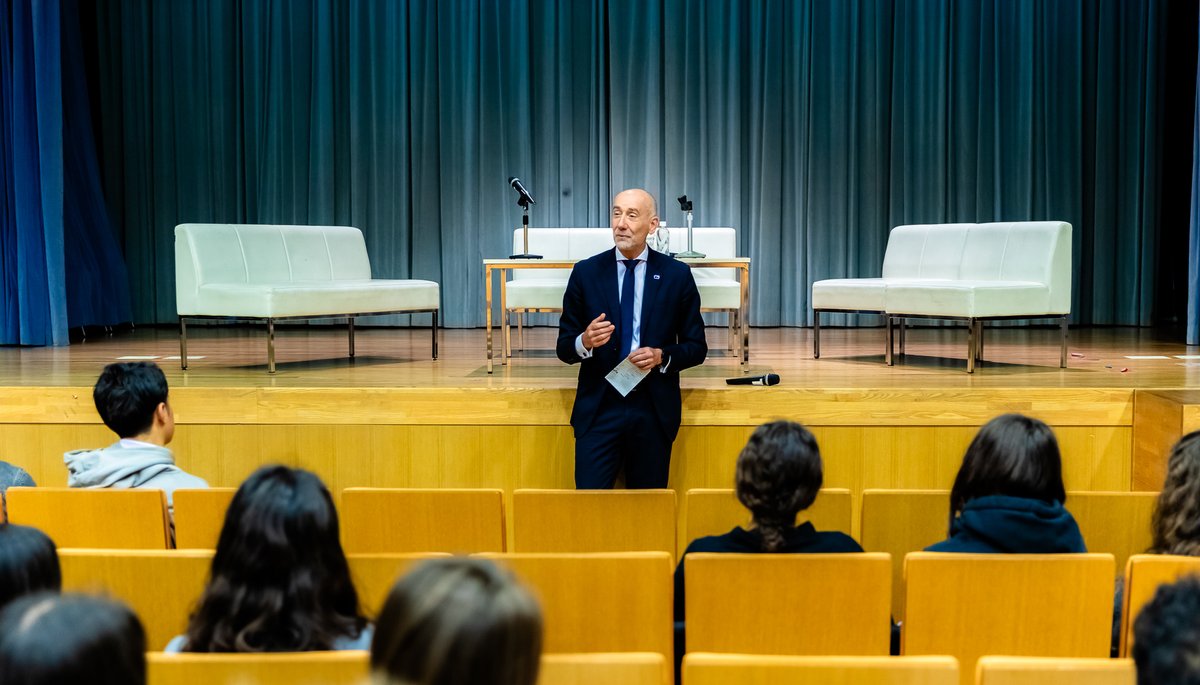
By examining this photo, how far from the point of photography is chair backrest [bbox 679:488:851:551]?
2.78 m

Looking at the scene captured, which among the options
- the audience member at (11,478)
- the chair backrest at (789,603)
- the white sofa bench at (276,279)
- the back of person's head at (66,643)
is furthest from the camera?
the white sofa bench at (276,279)

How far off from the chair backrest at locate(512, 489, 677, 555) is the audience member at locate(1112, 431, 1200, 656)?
3.40ft

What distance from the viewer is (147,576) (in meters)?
2.12

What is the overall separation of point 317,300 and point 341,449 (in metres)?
1.08

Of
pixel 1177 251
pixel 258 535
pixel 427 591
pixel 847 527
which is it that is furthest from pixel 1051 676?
pixel 1177 251

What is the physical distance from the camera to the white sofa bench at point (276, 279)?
17.3 ft

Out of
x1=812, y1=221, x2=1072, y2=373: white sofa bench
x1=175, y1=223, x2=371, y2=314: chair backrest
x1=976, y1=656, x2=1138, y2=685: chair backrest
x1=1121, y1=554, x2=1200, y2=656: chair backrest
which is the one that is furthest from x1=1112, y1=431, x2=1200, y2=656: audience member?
x1=175, y1=223, x2=371, y2=314: chair backrest

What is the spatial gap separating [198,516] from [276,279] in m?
3.53

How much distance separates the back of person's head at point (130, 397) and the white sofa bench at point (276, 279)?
6.94ft

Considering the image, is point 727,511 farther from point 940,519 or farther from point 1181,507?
point 1181,507

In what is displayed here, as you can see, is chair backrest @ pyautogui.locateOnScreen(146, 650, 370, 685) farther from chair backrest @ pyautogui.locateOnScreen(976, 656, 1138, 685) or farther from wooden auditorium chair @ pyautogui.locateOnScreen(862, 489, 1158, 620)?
wooden auditorium chair @ pyautogui.locateOnScreen(862, 489, 1158, 620)

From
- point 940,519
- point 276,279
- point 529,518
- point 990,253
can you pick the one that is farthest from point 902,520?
point 276,279

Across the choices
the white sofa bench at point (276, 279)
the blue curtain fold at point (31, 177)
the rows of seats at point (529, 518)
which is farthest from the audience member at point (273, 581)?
the blue curtain fold at point (31, 177)

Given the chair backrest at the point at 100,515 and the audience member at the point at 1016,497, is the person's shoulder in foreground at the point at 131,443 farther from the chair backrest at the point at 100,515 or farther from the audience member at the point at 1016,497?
the audience member at the point at 1016,497
